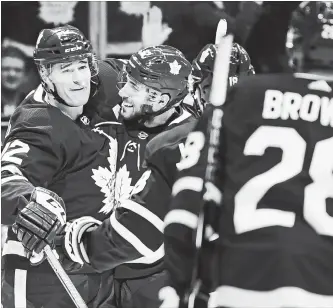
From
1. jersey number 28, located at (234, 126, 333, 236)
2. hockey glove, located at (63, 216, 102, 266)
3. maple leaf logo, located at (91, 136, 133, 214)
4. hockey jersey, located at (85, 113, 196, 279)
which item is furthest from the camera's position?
maple leaf logo, located at (91, 136, 133, 214)

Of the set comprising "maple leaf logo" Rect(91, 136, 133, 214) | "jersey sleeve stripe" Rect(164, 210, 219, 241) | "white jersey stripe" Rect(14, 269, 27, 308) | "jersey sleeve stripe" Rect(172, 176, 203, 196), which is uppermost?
"jersey sleeve stripe" Rect(172, 176, 203, 196)

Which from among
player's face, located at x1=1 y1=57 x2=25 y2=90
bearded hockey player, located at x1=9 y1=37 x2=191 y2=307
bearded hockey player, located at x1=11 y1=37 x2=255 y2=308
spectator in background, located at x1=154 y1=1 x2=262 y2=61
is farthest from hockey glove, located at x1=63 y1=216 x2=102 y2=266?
spectator in background, located at x1=154 y1=1 x2=262 y2=61

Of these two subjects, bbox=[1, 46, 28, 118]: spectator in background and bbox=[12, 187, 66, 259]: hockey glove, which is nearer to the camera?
bbox=[12, 187, 66, 259]: hockey glove

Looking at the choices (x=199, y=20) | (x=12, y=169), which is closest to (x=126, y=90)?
(x=12, y=169)

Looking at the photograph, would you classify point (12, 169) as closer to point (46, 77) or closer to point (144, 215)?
point (46, 77)

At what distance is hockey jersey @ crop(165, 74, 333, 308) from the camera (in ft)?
3.53

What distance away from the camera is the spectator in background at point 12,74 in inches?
93.4

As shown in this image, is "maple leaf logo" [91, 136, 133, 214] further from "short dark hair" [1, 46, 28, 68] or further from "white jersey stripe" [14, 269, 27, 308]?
"short dark hair" [1, 46, 28, 68]

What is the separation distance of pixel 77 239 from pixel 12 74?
0.91m

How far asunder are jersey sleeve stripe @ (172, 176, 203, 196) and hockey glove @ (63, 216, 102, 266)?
0.53 metres

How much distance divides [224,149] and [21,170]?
3.23ft

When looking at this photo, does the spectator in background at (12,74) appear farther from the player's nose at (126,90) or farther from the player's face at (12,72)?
the player's nose at (126,90)

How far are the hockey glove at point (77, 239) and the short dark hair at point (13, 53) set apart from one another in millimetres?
901

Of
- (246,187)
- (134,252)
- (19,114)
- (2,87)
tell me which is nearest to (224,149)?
(246,187)
